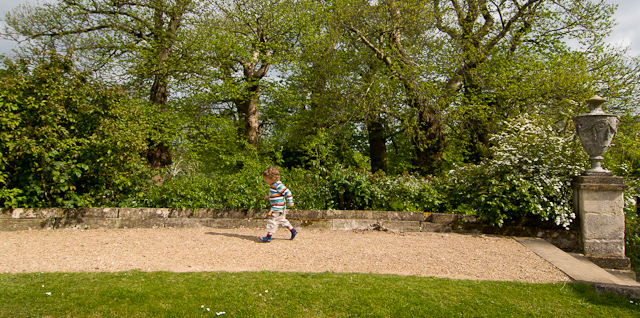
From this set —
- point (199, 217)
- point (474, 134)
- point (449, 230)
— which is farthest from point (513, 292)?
point (474, 134)

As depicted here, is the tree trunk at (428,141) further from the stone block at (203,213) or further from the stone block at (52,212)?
the stone block at (52,212)

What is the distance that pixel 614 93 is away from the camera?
12.5 m

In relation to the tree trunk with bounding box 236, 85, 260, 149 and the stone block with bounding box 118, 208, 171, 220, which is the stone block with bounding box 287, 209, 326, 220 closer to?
the stone block with bounding box 118, 208, 171, 220

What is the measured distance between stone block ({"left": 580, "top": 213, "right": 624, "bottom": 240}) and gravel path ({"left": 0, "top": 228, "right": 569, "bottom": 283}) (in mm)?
1150

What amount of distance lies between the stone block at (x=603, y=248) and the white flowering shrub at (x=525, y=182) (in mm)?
428

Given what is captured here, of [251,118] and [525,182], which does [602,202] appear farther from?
[251,118]

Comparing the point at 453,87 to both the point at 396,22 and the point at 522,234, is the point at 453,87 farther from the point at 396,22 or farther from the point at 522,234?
the point at 522,234

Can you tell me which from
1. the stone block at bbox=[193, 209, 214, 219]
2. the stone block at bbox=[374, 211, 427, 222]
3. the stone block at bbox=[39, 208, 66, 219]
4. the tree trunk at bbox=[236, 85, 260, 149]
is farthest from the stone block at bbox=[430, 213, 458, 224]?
the tree trunk at bbox=[236, 85, 260, 149]

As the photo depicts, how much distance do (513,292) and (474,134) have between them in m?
9.84

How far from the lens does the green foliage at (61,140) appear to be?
5.89m

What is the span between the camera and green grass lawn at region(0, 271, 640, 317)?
3.19 m

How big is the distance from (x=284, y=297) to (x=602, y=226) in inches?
207

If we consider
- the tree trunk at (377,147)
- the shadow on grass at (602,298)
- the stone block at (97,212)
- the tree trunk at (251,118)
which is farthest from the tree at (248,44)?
the shadow on grass at (602,298)

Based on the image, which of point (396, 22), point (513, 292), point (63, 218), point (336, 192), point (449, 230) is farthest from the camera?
point (396, 22)
